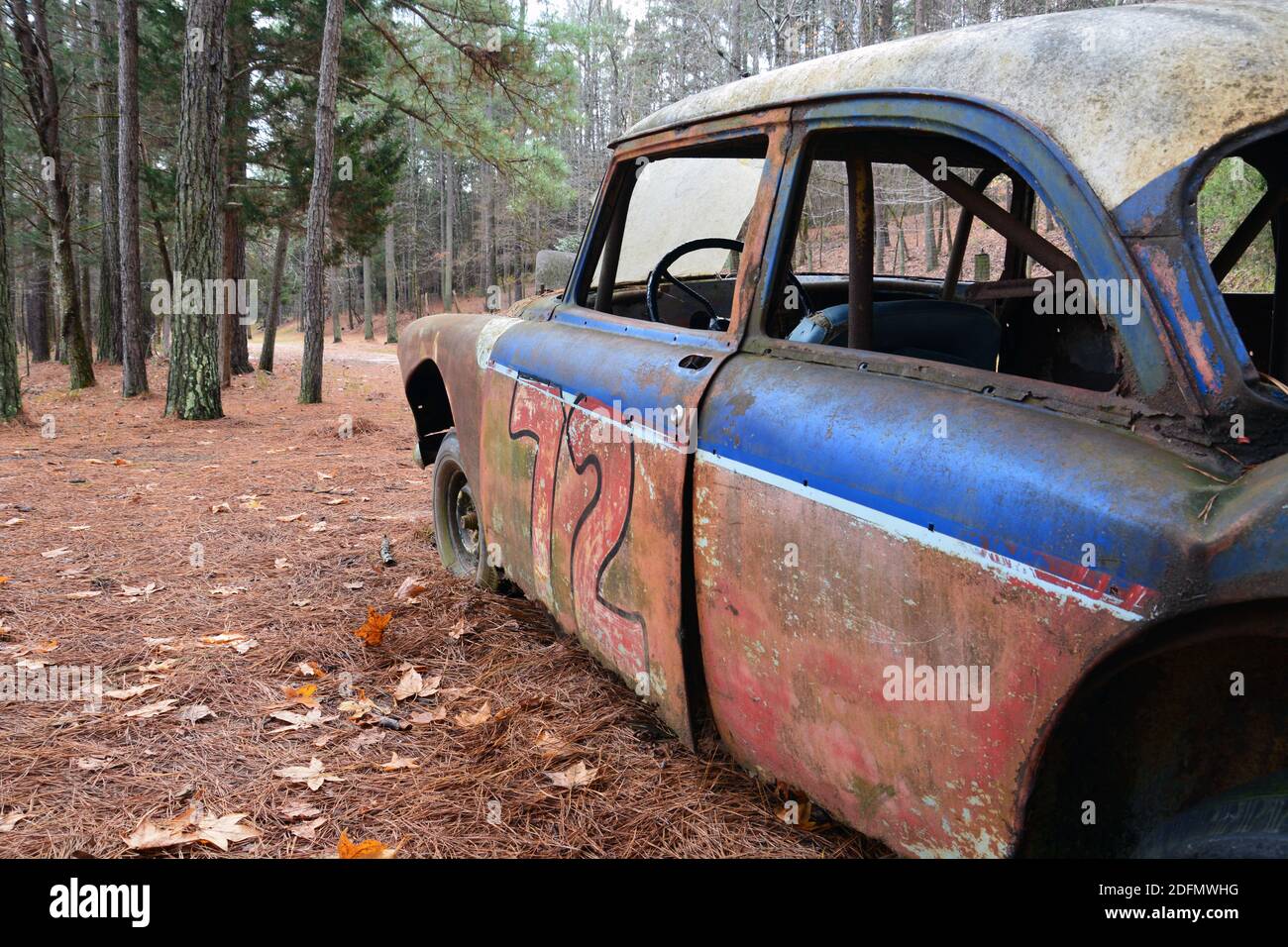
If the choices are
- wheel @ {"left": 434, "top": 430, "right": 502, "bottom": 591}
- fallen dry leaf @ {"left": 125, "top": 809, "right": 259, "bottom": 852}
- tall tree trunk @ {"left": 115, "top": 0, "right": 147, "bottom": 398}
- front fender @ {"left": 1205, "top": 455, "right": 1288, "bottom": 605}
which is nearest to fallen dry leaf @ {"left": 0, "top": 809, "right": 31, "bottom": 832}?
fallen dry leaf @ {"left": 125, "top": 809, "right": 259, "bottom": 852}

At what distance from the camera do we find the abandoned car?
131 centimetres

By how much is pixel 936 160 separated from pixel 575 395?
47.3 inches

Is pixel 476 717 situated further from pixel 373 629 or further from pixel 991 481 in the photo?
pixel 991 481

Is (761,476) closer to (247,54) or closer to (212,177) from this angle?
(212,177)

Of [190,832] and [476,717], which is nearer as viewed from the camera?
[190,832]

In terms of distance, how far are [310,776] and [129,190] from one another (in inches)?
477

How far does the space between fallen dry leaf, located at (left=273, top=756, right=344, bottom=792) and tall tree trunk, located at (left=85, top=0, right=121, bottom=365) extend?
17.0 m

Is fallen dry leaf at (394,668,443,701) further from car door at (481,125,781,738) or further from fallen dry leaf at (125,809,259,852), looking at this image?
fallen dry leaf at (125,809,259,852)

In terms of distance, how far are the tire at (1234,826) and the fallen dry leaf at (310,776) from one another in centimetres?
209

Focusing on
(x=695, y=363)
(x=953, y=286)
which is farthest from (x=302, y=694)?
(x=953, y=286)

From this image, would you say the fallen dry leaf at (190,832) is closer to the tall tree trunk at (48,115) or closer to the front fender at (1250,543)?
the front fender at (1250,543)

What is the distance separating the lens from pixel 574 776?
2.57 metres

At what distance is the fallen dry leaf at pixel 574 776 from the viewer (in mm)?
2535

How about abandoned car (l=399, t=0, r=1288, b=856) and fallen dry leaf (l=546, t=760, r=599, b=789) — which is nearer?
abandoned car (l=399, t=0, r=1288, b=856)
